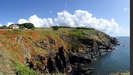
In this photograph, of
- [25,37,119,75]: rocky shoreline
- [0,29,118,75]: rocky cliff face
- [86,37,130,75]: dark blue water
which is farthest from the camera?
[86,37,130,75]: dark blue water

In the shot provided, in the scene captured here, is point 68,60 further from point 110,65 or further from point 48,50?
point 110,65

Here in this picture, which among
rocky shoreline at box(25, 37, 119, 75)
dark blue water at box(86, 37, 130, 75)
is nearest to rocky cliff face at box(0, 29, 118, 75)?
rocky shoreline at box(25, 37, 119, 75)

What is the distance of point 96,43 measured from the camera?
338 feet

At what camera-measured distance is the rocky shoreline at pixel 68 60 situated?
169 ft

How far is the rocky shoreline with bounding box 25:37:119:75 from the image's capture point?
169 ft

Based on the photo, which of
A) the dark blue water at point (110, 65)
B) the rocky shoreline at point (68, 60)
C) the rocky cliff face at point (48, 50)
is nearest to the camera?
the rocky cliff face at point (48, 50)

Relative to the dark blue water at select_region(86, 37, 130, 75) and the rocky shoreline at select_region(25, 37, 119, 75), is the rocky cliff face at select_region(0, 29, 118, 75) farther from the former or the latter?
the dark blue water at select_region(86, 37, 130, 75)

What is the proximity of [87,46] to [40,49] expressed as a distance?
40364mm

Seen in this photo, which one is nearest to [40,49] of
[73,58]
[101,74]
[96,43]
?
[73,58]

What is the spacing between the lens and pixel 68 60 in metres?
67.4

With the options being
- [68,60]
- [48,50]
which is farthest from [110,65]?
[48,50]

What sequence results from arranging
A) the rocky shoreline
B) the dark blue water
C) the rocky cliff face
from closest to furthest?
the rocky cliff face, the rocky shoreline, the dark blue water

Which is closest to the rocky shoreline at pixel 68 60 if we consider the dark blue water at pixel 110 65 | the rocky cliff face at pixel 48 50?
the rocky cliff face at pixel 48 50

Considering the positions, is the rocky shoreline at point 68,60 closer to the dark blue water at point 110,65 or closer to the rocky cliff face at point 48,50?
the rocky cliff face at point 48,50
